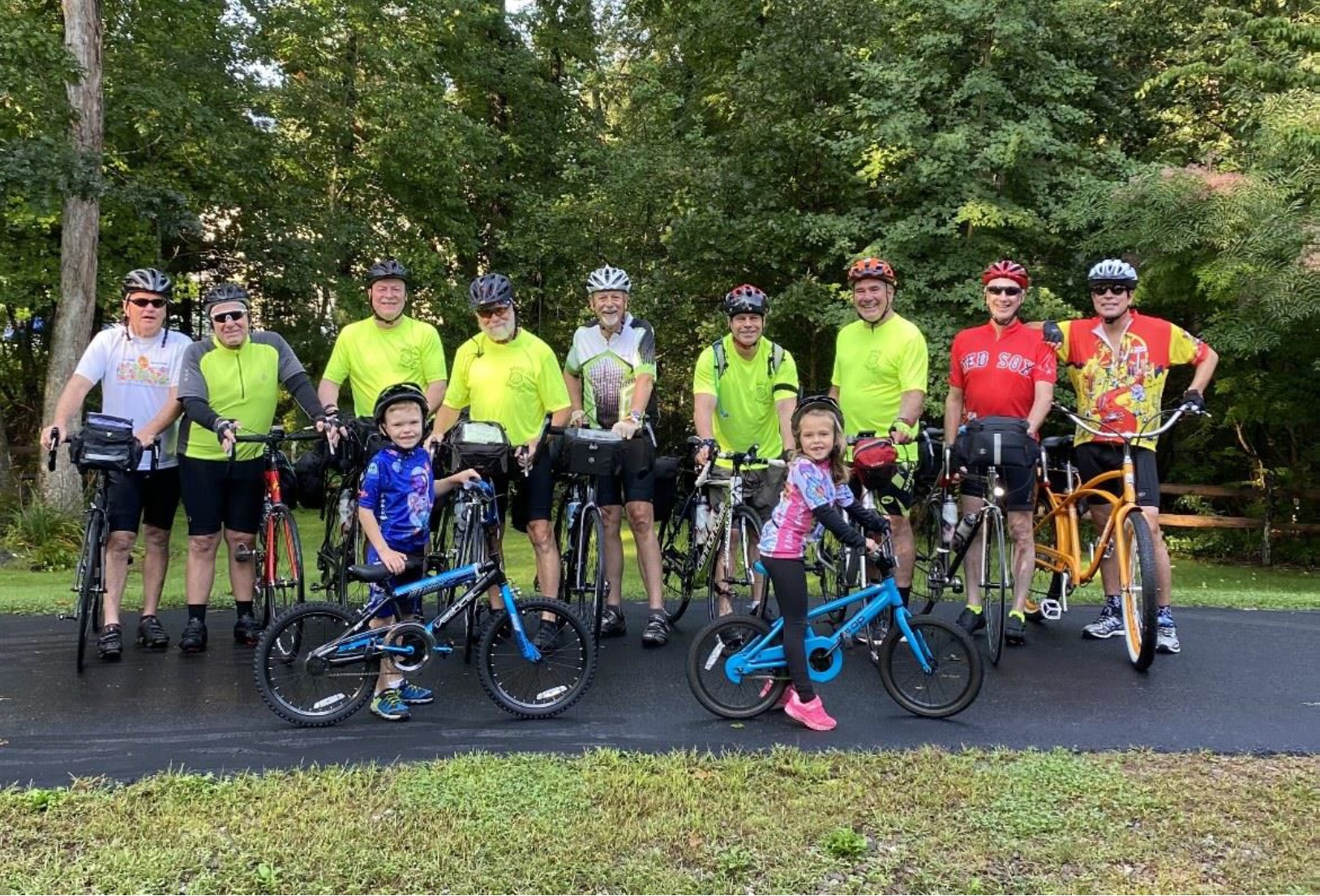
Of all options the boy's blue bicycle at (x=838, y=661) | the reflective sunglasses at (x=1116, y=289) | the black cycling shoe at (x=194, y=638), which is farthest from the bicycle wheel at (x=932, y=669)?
the black cycling shoe at (x=194, y=638)

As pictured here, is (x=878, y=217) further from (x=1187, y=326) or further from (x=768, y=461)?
(x=768, y=461)

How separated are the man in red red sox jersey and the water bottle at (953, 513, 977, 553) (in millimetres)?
56

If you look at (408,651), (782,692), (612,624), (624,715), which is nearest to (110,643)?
(408,651)

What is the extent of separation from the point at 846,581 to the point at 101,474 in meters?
4.12

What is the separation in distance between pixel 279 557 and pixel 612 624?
6.42 ft

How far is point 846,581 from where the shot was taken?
216 inches

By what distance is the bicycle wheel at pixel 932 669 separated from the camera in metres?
4.36

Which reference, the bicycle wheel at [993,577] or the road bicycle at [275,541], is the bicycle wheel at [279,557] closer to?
the road bicycle at [275,541]

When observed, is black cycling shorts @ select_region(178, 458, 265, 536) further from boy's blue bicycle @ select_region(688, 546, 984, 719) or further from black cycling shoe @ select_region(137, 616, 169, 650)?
boy's blue bicycle @ select_region(688, 546, 984, 719)

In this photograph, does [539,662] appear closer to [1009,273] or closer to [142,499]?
[142,499]

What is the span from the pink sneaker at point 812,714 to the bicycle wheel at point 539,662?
92cm

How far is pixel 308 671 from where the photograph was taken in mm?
4328

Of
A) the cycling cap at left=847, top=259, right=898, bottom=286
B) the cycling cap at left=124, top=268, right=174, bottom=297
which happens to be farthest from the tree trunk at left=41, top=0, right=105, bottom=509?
the cycling cap at left=847, top=259, right=898, bottom=286

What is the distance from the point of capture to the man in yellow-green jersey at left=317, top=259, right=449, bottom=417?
5641mm
